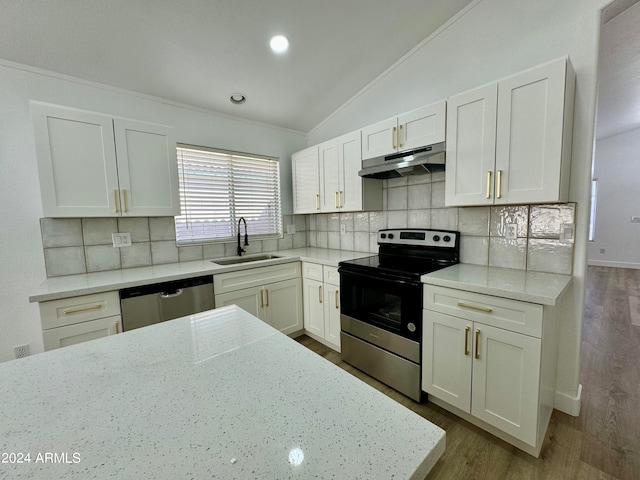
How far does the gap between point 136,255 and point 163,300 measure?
704 millimetres

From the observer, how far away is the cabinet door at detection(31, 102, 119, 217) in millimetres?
1780

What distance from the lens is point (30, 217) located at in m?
1.99

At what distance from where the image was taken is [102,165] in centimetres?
196

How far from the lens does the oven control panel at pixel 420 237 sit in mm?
2151

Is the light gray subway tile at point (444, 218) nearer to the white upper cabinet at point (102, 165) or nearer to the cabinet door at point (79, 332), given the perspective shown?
the white upper cabinet at point (102, 165)

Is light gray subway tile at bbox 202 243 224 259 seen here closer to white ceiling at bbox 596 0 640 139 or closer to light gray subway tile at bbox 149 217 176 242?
light gray subway tile at bbox 149 217 176 242

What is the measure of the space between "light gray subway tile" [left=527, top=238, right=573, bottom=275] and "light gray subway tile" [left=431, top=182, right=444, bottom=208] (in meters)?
0.68

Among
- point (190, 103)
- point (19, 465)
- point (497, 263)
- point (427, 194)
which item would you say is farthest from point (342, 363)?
point (190, 103)

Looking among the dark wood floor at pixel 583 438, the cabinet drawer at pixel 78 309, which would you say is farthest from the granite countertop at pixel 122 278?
the dark wood floor at pixel 583 438

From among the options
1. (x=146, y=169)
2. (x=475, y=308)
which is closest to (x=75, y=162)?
(x=146, y=169)

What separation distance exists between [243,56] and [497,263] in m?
2.49

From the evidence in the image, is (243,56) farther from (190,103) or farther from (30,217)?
(30,217)

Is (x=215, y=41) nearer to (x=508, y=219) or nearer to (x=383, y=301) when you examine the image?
(x=383, y=301)

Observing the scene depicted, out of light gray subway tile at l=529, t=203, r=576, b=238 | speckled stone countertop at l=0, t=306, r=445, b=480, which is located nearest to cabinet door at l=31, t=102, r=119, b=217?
speckled stone countertop at l=0, t=306, r=445, b=480
